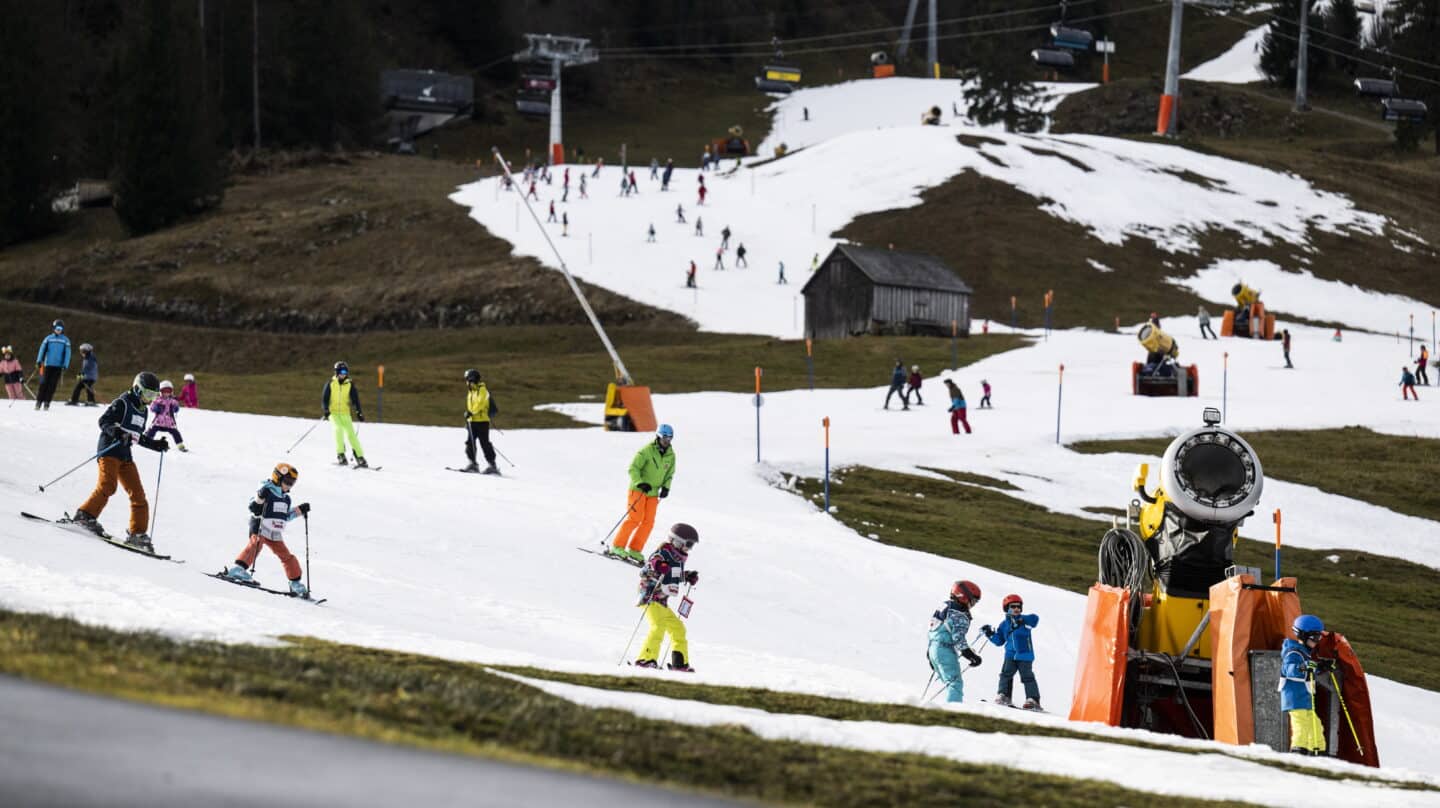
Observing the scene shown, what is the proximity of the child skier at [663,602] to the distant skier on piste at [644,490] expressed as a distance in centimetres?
633

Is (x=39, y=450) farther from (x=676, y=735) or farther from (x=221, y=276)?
(x=221, y=276)

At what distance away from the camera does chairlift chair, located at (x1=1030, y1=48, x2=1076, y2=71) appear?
10054cm

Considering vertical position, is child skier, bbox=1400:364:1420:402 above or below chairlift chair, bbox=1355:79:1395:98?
below

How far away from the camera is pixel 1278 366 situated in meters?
63.3

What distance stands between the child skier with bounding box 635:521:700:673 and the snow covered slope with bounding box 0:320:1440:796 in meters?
0.51

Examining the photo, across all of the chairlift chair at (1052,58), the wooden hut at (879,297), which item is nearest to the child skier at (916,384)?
the wooden hut at (879,297)

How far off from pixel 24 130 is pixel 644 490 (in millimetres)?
101660

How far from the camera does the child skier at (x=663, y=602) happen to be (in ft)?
57.2

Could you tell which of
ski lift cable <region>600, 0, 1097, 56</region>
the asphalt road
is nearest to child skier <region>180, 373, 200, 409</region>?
the asphalt road

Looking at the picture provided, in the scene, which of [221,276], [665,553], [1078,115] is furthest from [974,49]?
[665,553]

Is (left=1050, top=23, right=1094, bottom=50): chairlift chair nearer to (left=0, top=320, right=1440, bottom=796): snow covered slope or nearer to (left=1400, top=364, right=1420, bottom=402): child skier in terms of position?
(left=1400, top=364, right=1420, bottom=402): child skier

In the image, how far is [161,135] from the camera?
361ft

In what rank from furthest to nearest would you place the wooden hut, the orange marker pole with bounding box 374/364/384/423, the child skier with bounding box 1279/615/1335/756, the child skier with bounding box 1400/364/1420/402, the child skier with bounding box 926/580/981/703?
the wooden hut → the child skier with bounding box 1400/364/1420/402 → the orange marker pole with bounding box 374/364/384/423 → the child skier with bounding box 926/580/981/703 → the child skier with bounding box 1279/615/1335/756

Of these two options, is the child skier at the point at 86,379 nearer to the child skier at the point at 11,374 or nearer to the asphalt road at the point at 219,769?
the child skier at the point at 11,374
